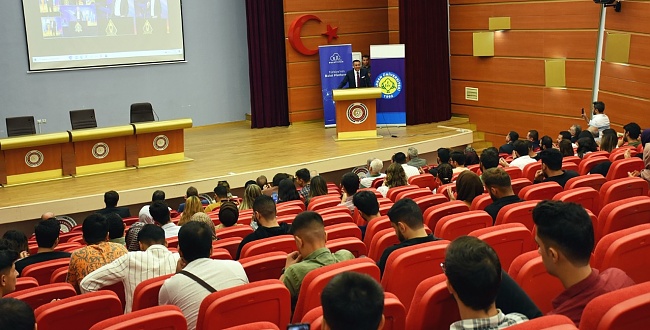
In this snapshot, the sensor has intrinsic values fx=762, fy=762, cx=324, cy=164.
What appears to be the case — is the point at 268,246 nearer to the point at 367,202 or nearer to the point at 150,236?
the point at 150,236

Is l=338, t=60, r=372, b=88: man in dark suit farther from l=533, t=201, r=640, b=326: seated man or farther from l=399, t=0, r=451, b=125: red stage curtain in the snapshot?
l=533, t=201, r=640, b=326: seated man

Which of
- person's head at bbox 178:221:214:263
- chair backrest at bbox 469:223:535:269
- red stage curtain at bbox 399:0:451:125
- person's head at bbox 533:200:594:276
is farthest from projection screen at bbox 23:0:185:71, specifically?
person's head at bbox 533:200:594:276

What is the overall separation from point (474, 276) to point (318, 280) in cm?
93

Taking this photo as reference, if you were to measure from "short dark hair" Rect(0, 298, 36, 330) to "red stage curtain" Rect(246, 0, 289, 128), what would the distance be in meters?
12.4

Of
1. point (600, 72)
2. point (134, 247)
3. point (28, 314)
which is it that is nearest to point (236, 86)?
point (600, 72)

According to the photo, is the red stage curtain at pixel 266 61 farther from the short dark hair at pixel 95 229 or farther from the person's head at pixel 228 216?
the short dark hair at pixel 95 229

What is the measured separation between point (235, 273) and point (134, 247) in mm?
2270

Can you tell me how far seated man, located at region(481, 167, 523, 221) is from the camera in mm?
5043

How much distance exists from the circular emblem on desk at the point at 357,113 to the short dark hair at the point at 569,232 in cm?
1008

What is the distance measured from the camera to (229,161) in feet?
38.9

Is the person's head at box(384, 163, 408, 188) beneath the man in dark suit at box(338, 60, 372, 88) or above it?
beneath

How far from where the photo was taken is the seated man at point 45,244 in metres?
5.12

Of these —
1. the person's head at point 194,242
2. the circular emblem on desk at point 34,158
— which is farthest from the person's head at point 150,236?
the circular emblem on desk at point 34,158

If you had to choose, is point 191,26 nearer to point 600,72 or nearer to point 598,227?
point 600,72
